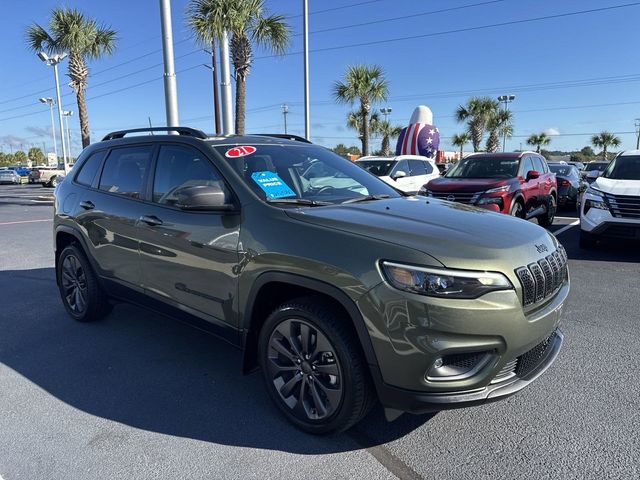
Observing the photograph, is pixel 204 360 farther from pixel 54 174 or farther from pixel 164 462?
pixel 54 174

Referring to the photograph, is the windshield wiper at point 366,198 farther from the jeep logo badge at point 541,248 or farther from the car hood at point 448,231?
the jeep logo badge at point 541,248

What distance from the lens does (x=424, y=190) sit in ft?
31.7

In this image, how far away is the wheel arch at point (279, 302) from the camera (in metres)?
2.39

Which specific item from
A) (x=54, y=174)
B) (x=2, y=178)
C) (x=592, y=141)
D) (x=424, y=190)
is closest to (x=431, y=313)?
(x=424, y=190)

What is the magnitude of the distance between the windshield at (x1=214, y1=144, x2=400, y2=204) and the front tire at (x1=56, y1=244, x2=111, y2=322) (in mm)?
2066

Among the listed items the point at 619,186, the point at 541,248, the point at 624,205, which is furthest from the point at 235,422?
→ the point at 619,186

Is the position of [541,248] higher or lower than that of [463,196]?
higher

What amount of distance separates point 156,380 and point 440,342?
7.24ft

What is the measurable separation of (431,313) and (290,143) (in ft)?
7.21

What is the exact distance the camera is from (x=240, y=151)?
11.2 ft

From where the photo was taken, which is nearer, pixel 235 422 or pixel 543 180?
pixel 235 422

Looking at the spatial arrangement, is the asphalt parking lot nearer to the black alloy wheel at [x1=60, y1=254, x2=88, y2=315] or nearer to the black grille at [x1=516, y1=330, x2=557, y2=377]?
the black alloy wheel at [x1=60, y1=254, x2=88, y2=315]

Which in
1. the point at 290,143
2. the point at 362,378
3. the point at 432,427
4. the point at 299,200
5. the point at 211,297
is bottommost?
the point at 432,427

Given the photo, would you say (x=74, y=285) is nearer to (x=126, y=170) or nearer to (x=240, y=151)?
(x=126, y=170)
